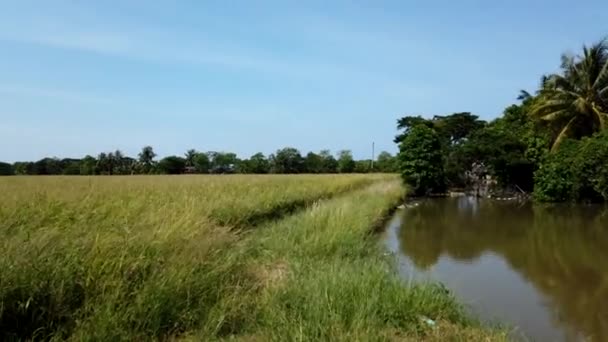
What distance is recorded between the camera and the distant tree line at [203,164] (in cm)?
5150

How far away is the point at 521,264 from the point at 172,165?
51640mm

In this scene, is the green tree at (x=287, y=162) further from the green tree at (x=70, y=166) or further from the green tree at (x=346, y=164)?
the green tree at (x=70, y=166)

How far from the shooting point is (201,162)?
206 feet

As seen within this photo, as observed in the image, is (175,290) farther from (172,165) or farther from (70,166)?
(172,165)

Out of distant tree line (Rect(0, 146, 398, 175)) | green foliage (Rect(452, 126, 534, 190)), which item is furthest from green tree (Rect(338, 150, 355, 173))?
green foliage (Rect(452, 126, 534, 190))

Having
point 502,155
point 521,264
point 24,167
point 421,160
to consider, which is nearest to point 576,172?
point 502,155

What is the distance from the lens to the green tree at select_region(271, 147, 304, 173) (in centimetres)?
5972

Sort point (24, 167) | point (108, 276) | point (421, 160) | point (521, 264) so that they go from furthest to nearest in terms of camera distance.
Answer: point (24, 167) < point (421, 160) < point (521, 264) < point (108, 276)

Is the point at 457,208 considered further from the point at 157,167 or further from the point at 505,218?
the point at 157,167

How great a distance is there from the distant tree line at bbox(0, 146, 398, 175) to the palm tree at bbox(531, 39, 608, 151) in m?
26.5

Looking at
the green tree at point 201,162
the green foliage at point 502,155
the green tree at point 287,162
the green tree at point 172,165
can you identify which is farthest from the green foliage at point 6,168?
the green foliage at point 502,155

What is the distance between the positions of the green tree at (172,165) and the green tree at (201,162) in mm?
1741

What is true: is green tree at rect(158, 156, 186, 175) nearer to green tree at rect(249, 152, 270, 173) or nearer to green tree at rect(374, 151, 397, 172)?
green tree at rect(249, 152, 270, 173)

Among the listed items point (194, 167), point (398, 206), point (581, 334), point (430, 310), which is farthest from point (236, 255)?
point (194, 167)
